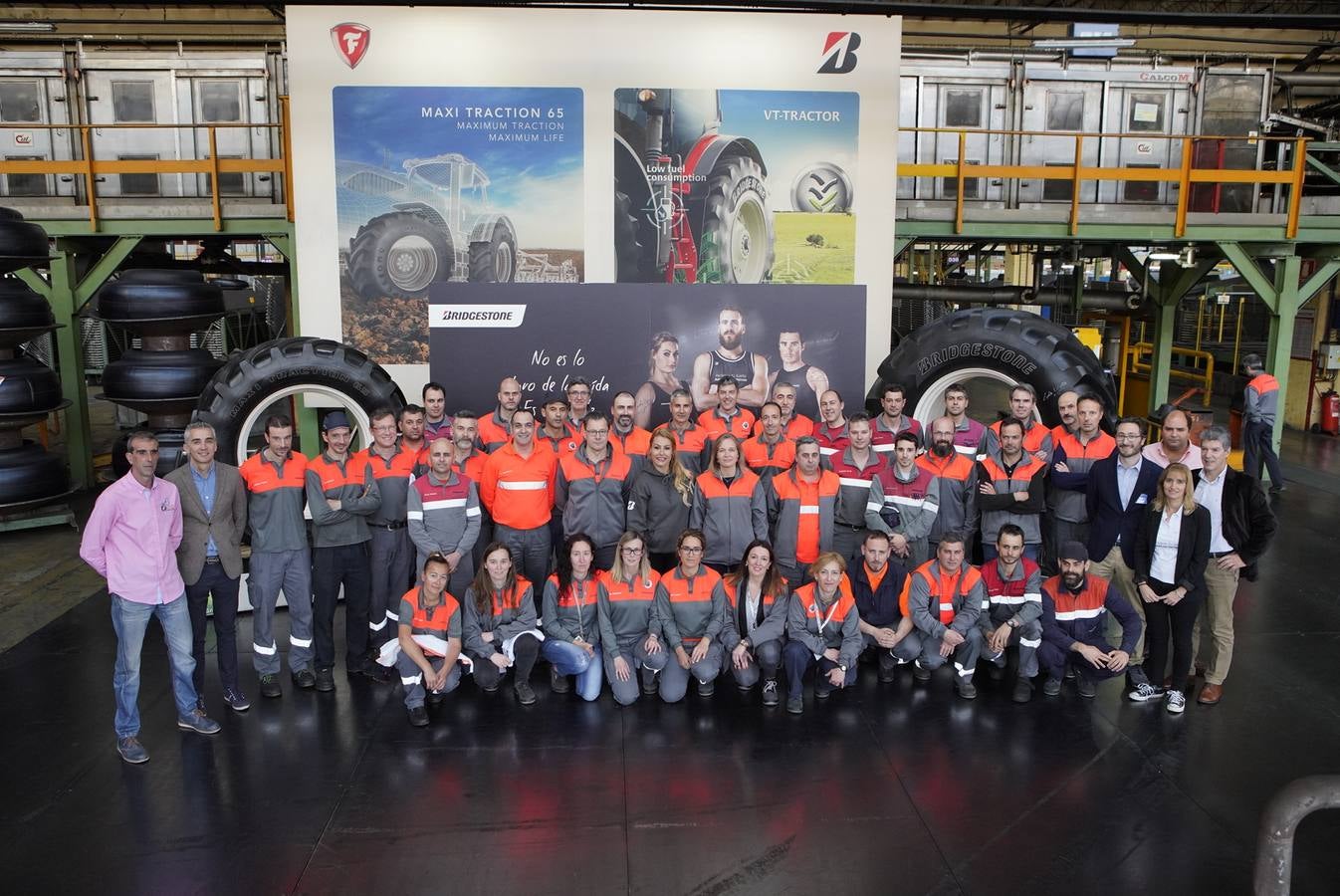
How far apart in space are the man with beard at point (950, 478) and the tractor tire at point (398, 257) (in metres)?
4.97

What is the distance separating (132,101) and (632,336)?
8780 millimetres

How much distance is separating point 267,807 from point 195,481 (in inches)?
74.6

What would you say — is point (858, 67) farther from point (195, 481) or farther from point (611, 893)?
point (611, 893)

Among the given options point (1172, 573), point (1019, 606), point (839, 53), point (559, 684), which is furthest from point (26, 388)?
point (1172, 573)

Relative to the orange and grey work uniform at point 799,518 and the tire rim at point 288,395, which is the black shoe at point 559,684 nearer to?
the orange and grey work uniform at point 799,518

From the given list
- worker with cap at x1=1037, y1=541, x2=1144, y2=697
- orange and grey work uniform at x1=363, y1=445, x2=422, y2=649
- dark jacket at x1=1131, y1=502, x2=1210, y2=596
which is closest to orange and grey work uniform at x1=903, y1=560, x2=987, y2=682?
worker with cap at x1=1037, y1=541, x2=1144, y2=697

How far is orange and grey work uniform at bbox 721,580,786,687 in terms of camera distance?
19.3ft

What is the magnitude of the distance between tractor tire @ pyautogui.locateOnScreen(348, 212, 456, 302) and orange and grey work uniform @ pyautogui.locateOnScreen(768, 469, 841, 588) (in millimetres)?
4350

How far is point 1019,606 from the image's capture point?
6016 mm

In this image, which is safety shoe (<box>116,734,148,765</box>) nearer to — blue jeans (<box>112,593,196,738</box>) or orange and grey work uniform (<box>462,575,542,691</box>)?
blue jeans (<box>112,593,196,738</box>)

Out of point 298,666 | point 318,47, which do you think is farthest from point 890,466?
point 318,47

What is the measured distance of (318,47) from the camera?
8.71 meters

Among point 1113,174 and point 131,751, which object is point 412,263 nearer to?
point 131,751

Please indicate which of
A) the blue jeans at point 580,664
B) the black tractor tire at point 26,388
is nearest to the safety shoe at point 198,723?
the blue jeans at point 580,664
